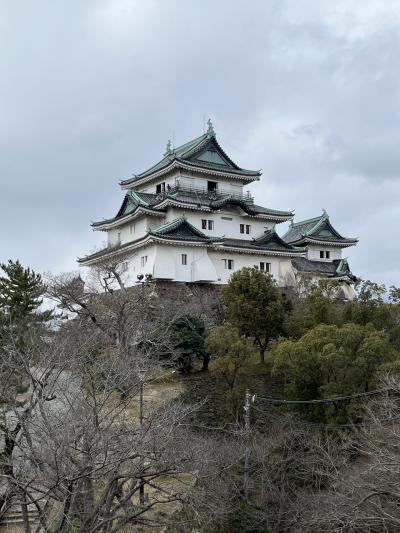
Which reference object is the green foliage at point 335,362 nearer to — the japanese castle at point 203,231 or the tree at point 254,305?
the tree at point 254,305

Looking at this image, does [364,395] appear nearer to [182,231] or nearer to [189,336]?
[189,336]

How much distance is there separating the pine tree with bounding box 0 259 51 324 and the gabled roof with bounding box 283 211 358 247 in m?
19.5

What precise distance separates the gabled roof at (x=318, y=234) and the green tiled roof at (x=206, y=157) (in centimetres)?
560

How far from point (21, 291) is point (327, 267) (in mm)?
21027

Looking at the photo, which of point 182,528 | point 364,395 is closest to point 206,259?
point 364,395

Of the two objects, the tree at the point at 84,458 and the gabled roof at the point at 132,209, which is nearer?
the tree at the point at 84,458

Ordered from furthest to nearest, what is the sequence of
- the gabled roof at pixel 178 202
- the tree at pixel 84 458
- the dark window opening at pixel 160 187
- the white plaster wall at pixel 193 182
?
the dark window opening at pixel 160 187 < the white plaster wall at pixel 193 182 < the gabled roof at pixel 178 202 < the tree at pixel 84 458

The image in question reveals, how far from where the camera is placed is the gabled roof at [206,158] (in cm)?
3688

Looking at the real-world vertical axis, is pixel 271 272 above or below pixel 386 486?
above

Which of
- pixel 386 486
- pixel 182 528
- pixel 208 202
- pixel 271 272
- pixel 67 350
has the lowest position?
pixel 182 528

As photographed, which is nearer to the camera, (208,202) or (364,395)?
(364,395)

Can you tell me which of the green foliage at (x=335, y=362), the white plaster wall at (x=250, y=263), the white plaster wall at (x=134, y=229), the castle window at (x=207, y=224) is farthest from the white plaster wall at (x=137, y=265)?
the green foliage at (x=335, y=362)

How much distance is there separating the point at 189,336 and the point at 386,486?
38.6 feet

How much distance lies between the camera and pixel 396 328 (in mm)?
20453
